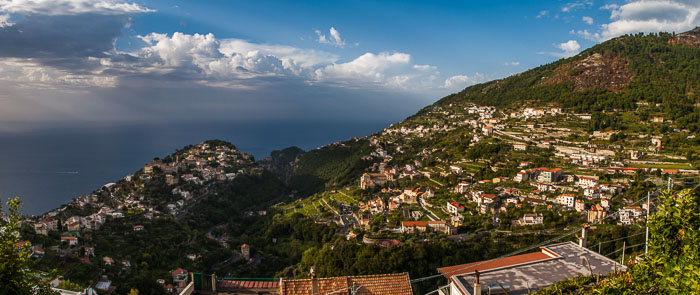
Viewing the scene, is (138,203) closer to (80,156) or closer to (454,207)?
(454,207)

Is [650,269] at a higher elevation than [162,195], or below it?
higher

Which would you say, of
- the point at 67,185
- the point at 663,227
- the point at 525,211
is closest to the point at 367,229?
the point at 525,211

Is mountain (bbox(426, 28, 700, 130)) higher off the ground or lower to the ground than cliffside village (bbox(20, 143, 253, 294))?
higher

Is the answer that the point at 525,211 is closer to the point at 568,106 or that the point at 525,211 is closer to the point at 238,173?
the point at 568,106

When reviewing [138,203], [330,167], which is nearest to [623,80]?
[330,167]

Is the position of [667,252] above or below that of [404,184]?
above

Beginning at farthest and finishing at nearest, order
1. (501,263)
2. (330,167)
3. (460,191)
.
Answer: (330,167) → (460,191) → (501,263)

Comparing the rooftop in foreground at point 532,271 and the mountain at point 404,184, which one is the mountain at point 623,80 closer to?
the mountain at point 404,184

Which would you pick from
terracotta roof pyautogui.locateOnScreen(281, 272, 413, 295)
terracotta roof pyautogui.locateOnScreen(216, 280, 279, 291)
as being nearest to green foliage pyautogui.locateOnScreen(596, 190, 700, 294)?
terracotta roof pyautogui.locateOnScreen(281, 272, 413, 295)

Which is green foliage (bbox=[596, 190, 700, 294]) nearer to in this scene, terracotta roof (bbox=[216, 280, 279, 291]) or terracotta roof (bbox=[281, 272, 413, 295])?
terracotta roof (bbox=[281, 272, 413, 295])
